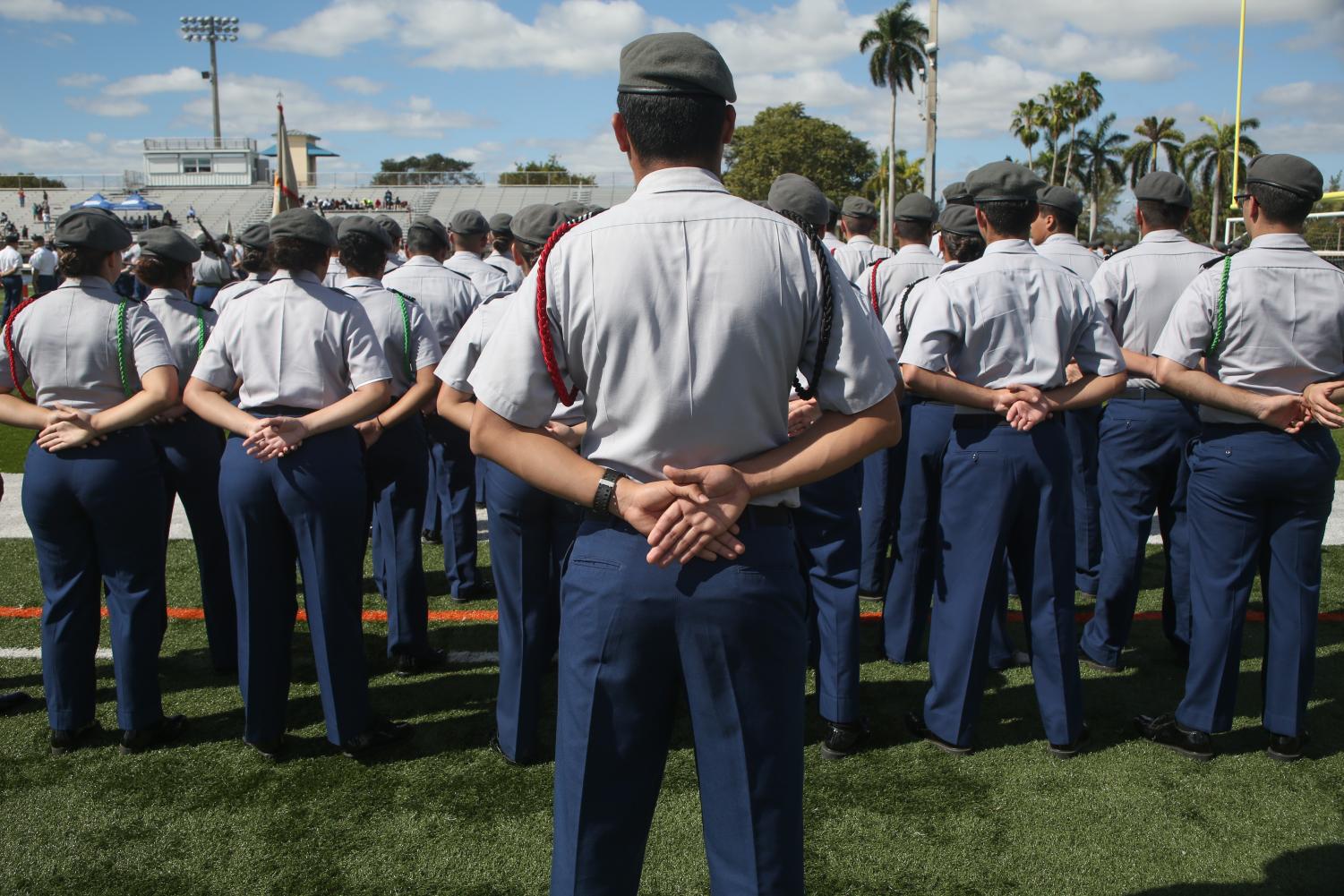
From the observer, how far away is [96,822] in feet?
11.8

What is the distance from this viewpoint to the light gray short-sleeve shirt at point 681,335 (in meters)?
1.94

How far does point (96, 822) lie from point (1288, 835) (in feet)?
13.3

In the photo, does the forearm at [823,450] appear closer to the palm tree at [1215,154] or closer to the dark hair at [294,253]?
the dark hair at [294,253]

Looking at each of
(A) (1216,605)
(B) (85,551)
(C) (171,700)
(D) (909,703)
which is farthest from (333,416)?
(A) (1216,605)

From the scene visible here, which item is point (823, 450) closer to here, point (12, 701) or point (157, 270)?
point (157, 270)

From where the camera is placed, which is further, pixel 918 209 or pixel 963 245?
pixel 918 209

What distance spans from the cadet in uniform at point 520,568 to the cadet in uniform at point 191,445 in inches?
63.2

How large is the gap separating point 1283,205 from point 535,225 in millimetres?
3046

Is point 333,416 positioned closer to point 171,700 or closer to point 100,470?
point 100,470

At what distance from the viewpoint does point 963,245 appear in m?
4.83

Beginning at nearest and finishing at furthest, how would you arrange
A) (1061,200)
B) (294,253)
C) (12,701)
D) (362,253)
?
(294,253), (12,701), (362,253), (1061,200)

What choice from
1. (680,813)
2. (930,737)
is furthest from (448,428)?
(930,737)

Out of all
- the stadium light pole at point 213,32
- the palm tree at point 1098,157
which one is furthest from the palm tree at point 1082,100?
the stadium light pole at point 213,32

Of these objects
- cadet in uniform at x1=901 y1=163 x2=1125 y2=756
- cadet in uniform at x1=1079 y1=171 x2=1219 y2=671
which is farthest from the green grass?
cadet in uniform at x1=1079 y1=171 x2=1219 y2=671
